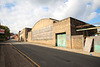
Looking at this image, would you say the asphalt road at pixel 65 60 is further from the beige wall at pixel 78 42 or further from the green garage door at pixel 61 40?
the green garage door at pixel 61 40

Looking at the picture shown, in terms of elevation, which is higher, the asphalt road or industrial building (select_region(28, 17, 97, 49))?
industrial building (select_region(28, 17, 97, 49))

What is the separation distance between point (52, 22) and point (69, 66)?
61.7ft

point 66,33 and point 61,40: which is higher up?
point 66,33

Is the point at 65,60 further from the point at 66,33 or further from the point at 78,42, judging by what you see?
the point at 66,33

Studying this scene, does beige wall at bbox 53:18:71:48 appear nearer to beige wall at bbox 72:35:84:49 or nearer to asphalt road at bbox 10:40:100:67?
beige wall at bbox 72:35:84:49

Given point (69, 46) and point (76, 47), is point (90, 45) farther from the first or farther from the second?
point (69, 46)

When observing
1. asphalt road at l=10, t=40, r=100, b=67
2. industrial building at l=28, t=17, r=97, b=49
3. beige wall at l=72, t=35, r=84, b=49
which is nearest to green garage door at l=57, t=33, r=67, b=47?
industrial building at l=28, t=17, r=97, b=49

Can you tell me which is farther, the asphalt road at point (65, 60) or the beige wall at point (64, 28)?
Result: the beige wall at point (64, 28)

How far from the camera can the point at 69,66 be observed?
5.28 metres

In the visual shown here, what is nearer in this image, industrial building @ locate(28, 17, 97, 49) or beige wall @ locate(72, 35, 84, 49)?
beige wall @ locate(72, 35, 84, 49)

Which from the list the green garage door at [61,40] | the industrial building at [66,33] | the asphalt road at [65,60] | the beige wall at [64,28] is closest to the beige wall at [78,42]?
the industrial building at [66,33]

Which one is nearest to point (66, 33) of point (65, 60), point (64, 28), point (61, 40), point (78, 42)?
point (64, 28)

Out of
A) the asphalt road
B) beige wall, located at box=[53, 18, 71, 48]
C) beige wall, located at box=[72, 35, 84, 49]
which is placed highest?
beige wall, located at box=[53, 18, 71, 48]

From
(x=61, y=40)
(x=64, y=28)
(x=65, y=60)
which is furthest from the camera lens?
(x=61, y=40)
